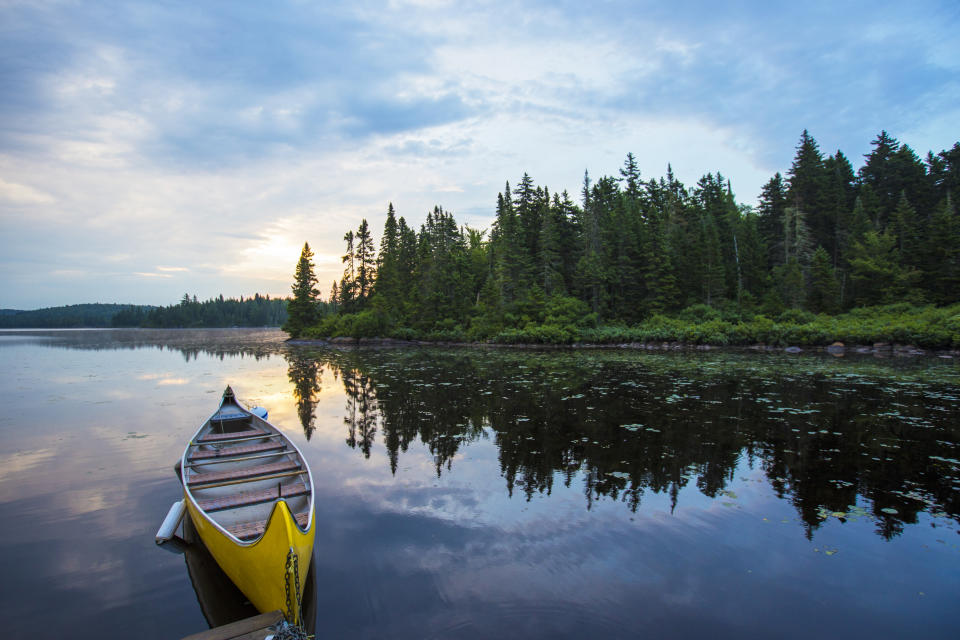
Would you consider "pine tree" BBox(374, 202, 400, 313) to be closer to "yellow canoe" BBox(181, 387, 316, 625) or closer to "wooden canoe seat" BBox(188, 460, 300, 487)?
"yellow canoe" BBox(181, 387, 316, 625)

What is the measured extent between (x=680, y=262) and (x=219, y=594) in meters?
63.3

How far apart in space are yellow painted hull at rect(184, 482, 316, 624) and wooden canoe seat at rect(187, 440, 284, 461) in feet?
13.7

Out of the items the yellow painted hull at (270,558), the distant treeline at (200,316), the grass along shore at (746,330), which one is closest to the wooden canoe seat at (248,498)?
the yellow painted hull at (270,558)

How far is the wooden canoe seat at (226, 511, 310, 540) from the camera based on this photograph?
580cm

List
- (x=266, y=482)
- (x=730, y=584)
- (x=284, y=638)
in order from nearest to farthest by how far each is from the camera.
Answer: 1. (x=284, y=638)
2. (x=730, y=584)
3. (x=266, y=482)

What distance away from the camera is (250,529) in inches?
238

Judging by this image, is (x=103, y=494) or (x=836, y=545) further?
(x=103, y=494)

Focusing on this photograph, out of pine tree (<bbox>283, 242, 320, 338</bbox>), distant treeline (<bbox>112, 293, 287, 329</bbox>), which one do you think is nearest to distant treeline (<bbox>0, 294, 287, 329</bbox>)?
distant treeline (<bbox>112, 293, 287, 329</bbox>)

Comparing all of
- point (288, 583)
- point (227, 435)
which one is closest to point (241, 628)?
point (288, 583)

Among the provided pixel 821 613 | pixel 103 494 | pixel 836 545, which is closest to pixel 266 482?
pixel 103 494

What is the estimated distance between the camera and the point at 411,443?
13328 millimetres

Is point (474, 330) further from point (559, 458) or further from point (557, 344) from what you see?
point (559, 458)

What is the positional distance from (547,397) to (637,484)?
9.89m

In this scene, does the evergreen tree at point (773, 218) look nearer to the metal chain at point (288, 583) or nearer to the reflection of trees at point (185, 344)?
the reflection of trees at point (185, 344)
